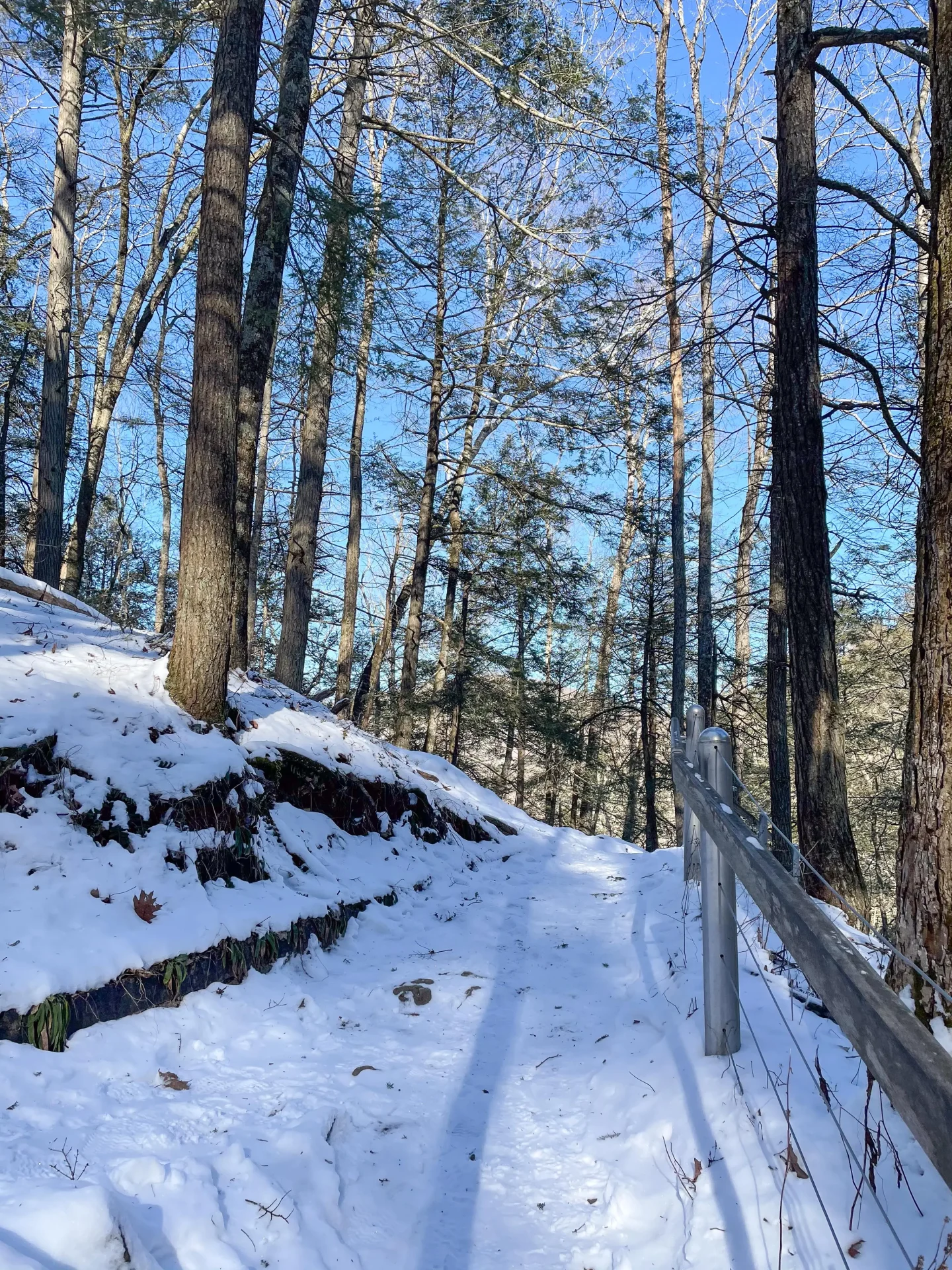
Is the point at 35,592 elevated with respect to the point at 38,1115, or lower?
elevated

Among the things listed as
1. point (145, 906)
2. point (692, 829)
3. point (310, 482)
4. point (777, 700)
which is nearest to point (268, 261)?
point (310, 482)

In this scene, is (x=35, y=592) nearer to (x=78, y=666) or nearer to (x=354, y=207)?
(x=78, y=666)

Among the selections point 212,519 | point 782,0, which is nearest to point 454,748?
point 212,519

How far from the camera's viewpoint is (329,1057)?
3.61 m

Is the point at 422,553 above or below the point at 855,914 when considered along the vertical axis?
above

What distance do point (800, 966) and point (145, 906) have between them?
3.29m

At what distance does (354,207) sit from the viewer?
7.51 metres

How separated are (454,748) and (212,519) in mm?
11496

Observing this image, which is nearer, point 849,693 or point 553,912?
point 553,912

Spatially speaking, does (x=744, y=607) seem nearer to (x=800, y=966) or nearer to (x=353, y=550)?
(x=353, y=550)

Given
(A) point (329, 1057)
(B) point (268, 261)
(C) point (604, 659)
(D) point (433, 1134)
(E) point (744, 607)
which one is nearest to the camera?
(D) point (433, 1134)

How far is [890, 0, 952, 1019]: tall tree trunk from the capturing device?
2.70 m

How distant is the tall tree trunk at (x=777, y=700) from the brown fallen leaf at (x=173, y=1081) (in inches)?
330

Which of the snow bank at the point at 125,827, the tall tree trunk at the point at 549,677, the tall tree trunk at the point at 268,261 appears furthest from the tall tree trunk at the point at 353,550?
the snow bank at the point at 125,827
